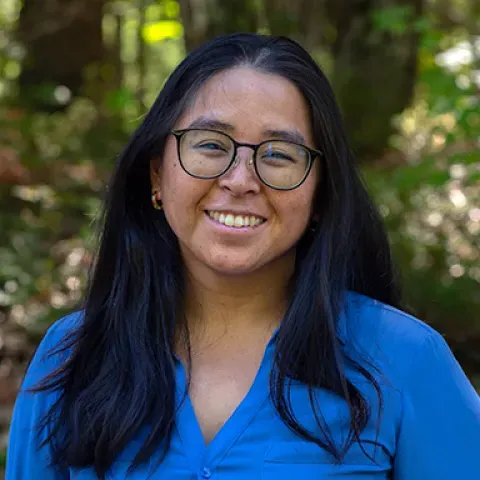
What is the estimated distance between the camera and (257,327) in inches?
97.2

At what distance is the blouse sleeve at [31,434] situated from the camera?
2424 mm

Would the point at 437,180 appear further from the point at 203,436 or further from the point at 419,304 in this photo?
the point at 203,436

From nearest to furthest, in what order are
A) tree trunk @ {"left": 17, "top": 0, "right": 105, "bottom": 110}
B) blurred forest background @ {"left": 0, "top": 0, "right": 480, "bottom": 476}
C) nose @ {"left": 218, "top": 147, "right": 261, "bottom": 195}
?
nose @ {"left": 218, "top": 147, "right": 261, "bottom": 195}, blurred forest background @ {"left": 0, "top": 0, "right": 480, "bottom": 476}, tree trunk @ {"left": 17, "top": 0, "right": 105, "bottom": 110}

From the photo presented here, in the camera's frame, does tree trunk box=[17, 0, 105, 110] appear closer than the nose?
No

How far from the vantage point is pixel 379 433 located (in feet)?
7.02

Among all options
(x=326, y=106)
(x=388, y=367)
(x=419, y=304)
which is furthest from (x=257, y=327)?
(x=419, y=304)

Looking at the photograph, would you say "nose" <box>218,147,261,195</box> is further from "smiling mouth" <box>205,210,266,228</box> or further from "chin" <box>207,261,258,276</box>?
"chin" <box>207,261,258,276</box>

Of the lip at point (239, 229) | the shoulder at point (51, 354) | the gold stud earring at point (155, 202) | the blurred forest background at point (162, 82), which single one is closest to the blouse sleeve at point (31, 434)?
the shoulder at point (51, 354)

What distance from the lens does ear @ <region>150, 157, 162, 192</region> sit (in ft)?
8.29

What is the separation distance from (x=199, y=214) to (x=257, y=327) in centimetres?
38

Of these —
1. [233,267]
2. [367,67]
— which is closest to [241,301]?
[233,267]

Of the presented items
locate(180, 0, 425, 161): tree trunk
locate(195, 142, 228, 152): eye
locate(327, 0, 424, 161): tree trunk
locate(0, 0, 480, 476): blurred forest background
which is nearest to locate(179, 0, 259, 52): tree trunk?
locate(0, 0, 480, 476): blurred forest background

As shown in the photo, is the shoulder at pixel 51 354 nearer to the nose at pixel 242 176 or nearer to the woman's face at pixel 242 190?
the woman's face at pixel 242 190

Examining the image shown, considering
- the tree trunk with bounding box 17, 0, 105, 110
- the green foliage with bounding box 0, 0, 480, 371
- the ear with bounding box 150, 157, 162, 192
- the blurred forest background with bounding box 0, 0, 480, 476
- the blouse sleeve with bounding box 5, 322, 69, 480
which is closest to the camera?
the blouse sleeve with bounding box 5, 322, 69, 480
